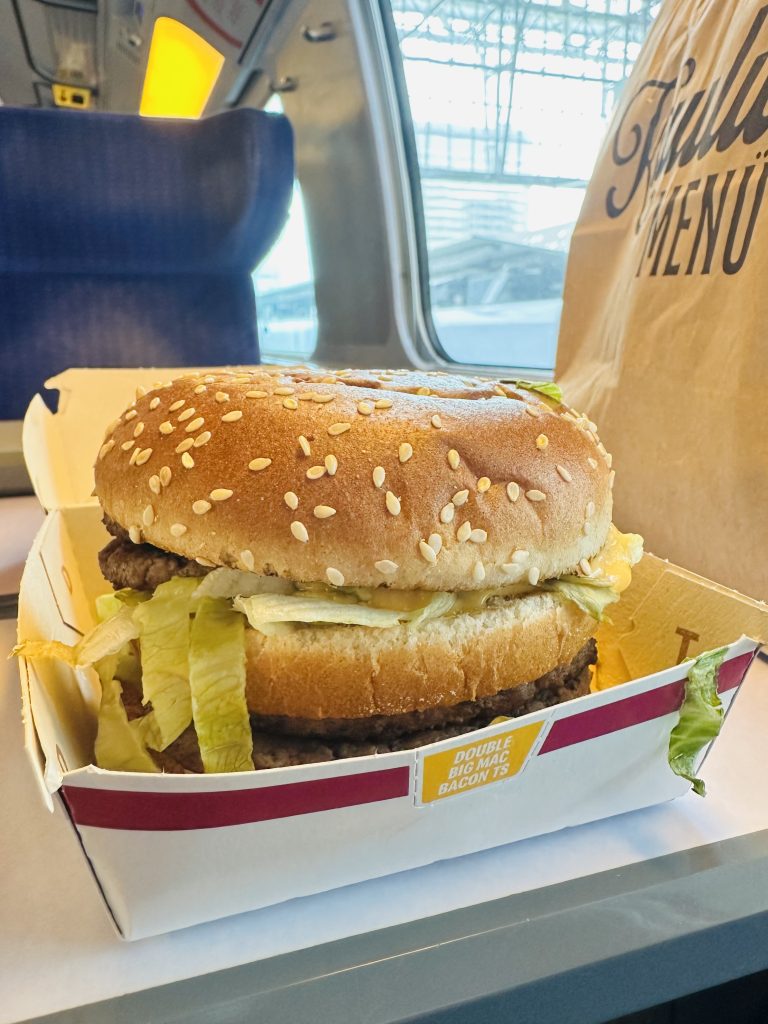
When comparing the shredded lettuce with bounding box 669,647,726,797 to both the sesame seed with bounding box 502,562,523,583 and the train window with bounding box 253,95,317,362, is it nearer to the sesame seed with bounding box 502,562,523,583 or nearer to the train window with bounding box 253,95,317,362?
the sesame seed with bounding box 502,562,523,583

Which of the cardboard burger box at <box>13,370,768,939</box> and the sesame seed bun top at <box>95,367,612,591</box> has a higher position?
the sesame seed bun top at <box>95,367,612,591</box>

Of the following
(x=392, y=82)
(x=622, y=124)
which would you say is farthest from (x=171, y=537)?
(x=392, y=82)

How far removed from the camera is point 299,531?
2.42 ft

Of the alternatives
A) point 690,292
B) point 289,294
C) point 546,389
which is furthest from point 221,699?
point 289,294

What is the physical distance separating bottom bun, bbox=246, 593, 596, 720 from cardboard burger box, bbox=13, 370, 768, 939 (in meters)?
0.16

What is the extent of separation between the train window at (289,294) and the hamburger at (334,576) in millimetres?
3805

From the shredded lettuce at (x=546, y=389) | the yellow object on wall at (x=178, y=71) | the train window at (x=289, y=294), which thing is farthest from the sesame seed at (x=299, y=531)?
the yellow object on wall at (x=178, y=71)

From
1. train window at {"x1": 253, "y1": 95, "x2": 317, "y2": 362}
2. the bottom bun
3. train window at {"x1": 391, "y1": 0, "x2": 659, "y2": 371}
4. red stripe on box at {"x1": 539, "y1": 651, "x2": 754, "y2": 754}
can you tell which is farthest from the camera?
train window at {"x1": 253, "y1": 95, "x2": 317, "y2": 362}

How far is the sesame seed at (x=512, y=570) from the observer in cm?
80

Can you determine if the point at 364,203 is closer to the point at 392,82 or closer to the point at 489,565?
the point at 392,82

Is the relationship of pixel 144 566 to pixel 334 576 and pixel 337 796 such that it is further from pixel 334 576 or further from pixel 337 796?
pixel 337 796

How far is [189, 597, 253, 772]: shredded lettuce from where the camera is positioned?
2.49ft

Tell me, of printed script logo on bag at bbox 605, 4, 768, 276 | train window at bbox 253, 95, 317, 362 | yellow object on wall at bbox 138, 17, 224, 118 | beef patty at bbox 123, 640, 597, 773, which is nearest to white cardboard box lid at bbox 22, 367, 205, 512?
beef patty at bbox 123, 640, 597, 773

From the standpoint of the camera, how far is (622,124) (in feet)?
4.89
